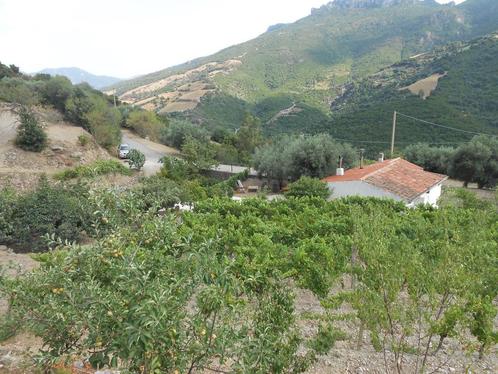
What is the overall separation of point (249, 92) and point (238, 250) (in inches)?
3576

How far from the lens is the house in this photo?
19663mm

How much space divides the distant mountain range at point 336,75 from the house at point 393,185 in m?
26.6

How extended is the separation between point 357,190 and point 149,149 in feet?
86.8

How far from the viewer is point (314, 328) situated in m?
7.71

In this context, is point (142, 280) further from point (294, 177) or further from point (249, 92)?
point (249, 92)

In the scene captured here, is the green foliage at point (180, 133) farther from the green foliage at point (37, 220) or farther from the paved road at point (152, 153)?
the green foliage at point (37, 220)

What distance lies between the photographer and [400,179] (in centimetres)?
2159

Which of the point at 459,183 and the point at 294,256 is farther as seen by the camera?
the point at 459,183

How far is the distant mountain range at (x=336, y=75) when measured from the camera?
60.8m

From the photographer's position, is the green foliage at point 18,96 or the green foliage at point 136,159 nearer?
the green foliage at point 136,159

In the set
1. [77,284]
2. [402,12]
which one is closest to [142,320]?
[77,284]

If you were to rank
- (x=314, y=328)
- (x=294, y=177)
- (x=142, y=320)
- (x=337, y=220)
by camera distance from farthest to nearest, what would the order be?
(x=294, y=177), (x=337, y=220), (x=314, y=328), (x=142, y=320)

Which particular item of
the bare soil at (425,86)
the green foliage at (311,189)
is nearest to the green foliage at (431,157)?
the green foliage at (311,189)

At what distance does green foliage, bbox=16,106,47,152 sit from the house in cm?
1936
